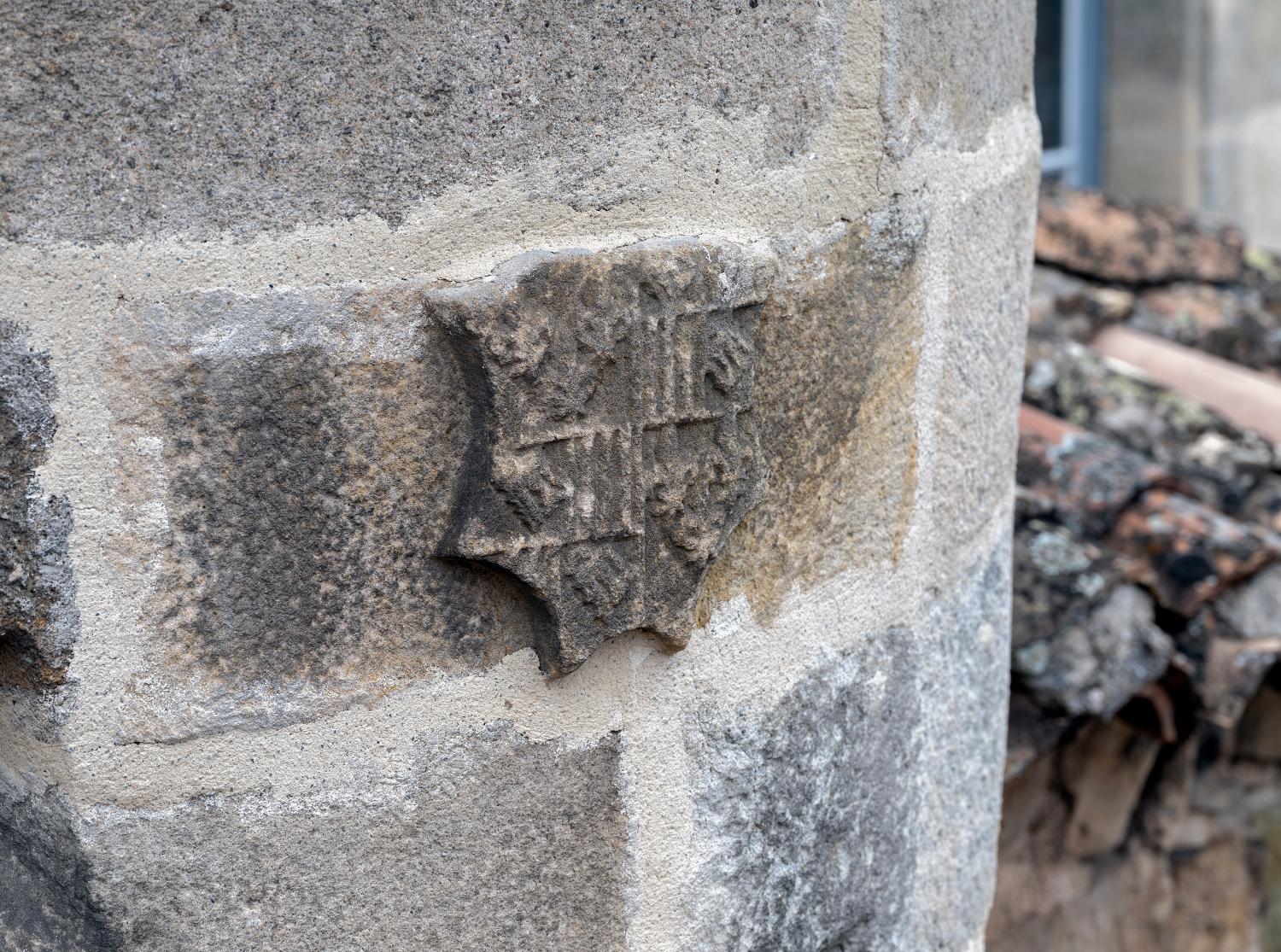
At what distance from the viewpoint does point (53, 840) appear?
653mm

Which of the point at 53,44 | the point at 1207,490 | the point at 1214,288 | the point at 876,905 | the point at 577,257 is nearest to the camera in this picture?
the point at 53,44

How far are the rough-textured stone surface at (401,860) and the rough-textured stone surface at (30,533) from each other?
0.10m

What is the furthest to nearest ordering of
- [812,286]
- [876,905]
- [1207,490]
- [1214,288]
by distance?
1. [1214,288]
2. [1207,490]
3. [876,905]
4. [812,286]

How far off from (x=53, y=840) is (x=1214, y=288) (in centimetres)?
266

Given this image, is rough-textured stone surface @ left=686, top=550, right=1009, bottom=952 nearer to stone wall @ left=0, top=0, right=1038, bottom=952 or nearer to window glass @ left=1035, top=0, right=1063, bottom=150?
stone wall @ left=0, top=0, right=1038, bottom=952

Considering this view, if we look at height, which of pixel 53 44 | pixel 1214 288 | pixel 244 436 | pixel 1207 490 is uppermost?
pixel 53 44

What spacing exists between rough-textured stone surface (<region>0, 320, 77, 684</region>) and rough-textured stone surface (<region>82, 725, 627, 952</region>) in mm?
95

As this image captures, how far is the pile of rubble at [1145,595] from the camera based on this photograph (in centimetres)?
158

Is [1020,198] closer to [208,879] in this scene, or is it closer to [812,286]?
[812,286]

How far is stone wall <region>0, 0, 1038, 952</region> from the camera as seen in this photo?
1.95 feet

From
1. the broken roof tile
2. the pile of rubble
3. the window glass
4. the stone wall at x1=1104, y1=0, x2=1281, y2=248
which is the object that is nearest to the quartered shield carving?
the pile of rubble

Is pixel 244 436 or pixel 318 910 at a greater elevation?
pixel 244 436

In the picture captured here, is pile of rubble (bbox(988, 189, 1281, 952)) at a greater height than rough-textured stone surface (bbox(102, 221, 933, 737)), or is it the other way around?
rough-textured stone surface (bbox(102, 221, 933, 737))

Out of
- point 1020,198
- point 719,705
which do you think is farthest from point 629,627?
point 1020,198
